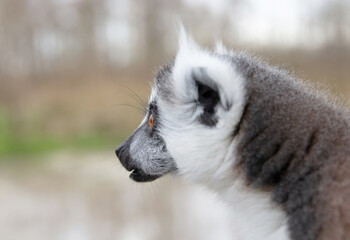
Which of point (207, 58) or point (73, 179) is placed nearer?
point (207, 58)

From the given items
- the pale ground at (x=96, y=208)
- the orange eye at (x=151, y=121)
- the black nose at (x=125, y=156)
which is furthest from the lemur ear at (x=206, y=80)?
the pale ground at (x=96, y=208)

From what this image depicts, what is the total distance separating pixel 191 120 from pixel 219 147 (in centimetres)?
17

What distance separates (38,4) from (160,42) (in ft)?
11.1

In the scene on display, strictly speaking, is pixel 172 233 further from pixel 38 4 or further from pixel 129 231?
pixel 38 4

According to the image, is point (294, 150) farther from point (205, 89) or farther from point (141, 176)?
point (141, 176)

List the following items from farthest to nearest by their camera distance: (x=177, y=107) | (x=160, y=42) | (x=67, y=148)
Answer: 1. (x=160, y=42)
2. (x=67, y=148)
3. (x=177, y=107)

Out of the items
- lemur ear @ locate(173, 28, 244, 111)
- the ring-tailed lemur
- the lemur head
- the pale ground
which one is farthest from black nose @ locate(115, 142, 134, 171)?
the pale ground

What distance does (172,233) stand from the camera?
5.20m

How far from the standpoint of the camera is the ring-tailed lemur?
137 centimetres

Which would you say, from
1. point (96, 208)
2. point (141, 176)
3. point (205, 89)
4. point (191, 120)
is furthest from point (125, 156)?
point (96, 208)

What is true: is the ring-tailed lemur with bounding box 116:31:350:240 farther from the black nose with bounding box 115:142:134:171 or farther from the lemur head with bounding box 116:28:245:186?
the black nose with bounding box 115:142:134:171

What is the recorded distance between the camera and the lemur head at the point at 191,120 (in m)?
1.53

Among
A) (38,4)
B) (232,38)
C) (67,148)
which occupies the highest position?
(232,38)

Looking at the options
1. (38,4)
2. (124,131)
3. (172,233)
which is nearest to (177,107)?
(172,233)
